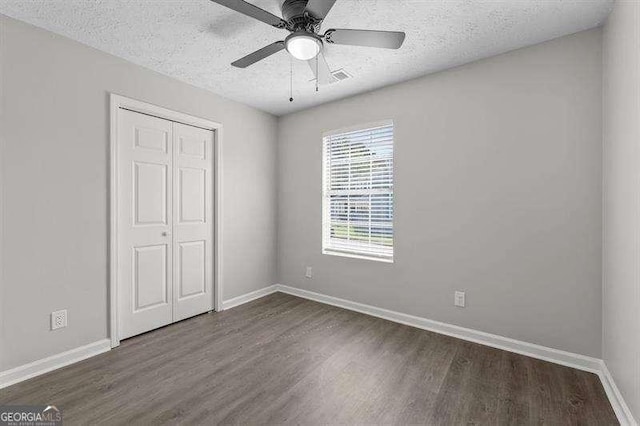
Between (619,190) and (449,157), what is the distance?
4.01 ft

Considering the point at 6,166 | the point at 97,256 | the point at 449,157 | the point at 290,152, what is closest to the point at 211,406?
the point at 97,256

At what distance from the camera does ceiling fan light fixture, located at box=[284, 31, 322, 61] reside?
1.69m

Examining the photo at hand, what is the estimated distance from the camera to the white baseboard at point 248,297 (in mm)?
3495

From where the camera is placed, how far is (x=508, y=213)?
2.44 m

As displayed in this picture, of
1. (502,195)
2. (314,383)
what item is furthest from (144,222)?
(502,195)

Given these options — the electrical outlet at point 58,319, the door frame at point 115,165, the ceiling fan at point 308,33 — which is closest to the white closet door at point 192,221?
the door frame at point 115,165

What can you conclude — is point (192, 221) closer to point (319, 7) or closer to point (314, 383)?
point (314, 383)

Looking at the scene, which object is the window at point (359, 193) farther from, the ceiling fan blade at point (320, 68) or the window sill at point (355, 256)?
the ceiling fan blade at point (320, 68)

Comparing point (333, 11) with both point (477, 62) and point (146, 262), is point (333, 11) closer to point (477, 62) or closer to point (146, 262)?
point (477, 62)

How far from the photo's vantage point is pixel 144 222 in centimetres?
279

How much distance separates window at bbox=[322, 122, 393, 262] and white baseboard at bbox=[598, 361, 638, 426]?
70.6 inches

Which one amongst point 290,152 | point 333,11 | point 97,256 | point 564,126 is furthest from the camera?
point 290,152

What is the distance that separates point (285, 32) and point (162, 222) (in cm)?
215

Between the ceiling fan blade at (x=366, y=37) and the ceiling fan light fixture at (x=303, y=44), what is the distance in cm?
10
